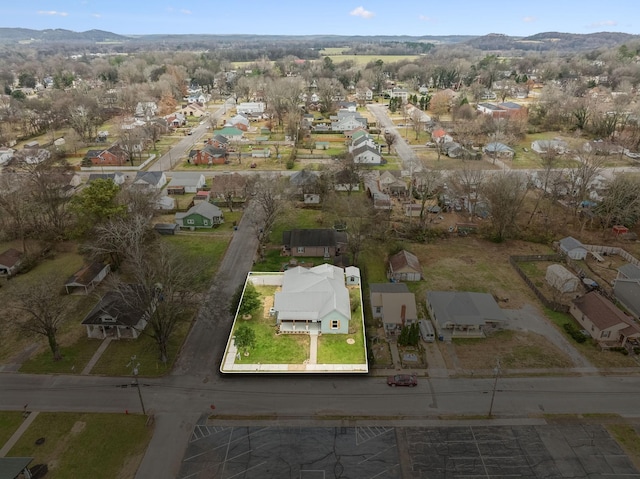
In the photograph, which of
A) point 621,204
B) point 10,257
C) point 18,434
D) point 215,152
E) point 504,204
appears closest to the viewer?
point 18,434

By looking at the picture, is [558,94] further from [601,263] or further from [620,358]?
[620,358]

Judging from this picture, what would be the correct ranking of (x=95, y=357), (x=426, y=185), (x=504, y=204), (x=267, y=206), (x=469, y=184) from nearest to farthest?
(x=95, y=357) → (x=267, y=206) → (x=504, y=204) → (x=426, y=185) → (x=469, y=184)

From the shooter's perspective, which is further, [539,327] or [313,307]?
[539,327]

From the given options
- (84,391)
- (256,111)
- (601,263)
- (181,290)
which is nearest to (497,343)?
(601,263)

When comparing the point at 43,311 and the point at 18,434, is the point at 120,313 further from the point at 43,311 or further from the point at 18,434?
the point at 18,434

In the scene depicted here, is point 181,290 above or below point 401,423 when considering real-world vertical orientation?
above

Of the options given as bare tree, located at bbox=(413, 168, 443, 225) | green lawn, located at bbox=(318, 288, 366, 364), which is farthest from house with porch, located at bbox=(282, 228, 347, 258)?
bare tree, located at bbox=(413, 168, 443, 225)

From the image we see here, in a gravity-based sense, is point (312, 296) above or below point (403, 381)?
above

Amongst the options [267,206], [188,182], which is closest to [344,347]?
[267,206]
